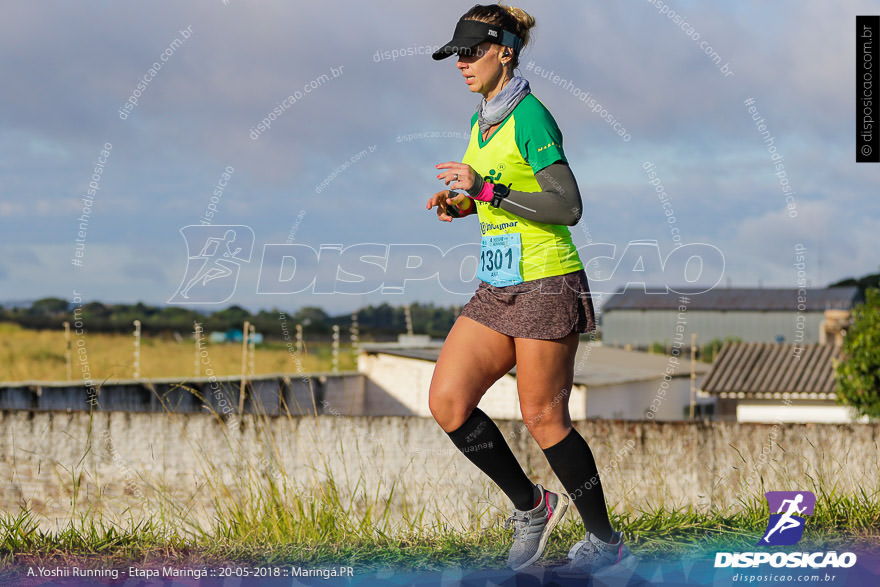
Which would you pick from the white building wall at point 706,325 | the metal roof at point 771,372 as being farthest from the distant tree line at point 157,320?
the white building wall at point 706,325

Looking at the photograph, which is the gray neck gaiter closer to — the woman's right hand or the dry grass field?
the woman's right hand

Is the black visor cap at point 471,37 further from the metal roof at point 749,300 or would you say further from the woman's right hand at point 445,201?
the metal roof at point 749,300

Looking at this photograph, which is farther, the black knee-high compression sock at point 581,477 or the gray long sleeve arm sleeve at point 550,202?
the black knee-high compression sock at point 581,477

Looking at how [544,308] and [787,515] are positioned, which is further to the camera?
[787,515]

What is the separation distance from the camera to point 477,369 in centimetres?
374

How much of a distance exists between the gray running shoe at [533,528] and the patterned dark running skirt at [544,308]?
0.76 meters

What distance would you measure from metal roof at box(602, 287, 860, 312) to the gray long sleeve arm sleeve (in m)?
57.0

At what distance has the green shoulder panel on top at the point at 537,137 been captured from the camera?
363 centimetres

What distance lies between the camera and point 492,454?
3816 mm

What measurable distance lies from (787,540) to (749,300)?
6020cm

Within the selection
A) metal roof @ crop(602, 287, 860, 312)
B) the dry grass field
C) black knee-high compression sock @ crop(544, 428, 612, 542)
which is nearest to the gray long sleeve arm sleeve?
black knee-high compression sock @ crop(544, 428, 612, 542)

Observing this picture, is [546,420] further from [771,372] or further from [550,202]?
[771,372]

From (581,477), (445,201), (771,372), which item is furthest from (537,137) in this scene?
(771,372)

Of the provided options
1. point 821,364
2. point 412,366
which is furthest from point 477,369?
point 821,364
